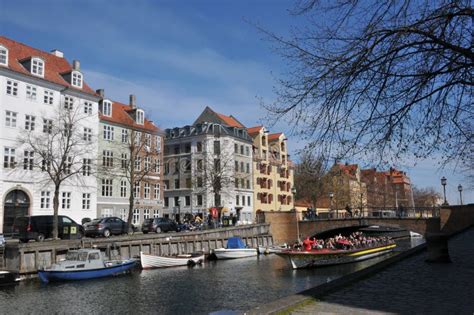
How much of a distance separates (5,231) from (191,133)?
126ft

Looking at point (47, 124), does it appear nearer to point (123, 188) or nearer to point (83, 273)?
point (123, 188)

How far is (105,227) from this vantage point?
38250 millimetres

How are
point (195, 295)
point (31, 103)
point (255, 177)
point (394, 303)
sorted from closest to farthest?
1. point (394, 303)
2. point (195, 295)
3. point (31, 103)
4. point (255, 177)

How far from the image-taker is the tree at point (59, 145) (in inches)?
1576

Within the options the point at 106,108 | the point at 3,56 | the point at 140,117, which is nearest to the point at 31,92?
the point at 3,56

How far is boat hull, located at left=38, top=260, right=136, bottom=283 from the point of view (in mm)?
26766

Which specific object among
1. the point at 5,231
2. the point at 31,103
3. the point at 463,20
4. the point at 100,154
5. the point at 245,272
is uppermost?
the point at 31,103

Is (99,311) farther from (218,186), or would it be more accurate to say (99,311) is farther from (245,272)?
(218,186)

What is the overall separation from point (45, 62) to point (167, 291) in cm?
3357

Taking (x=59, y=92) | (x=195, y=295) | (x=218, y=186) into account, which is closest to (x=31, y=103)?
(x=59, y=92)

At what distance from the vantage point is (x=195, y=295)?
74.8 feet

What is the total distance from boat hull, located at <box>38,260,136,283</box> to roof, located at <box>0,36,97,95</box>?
2249 centimetres

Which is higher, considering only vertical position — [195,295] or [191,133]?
[191,133]

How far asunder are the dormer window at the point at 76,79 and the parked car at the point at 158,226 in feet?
54.3
